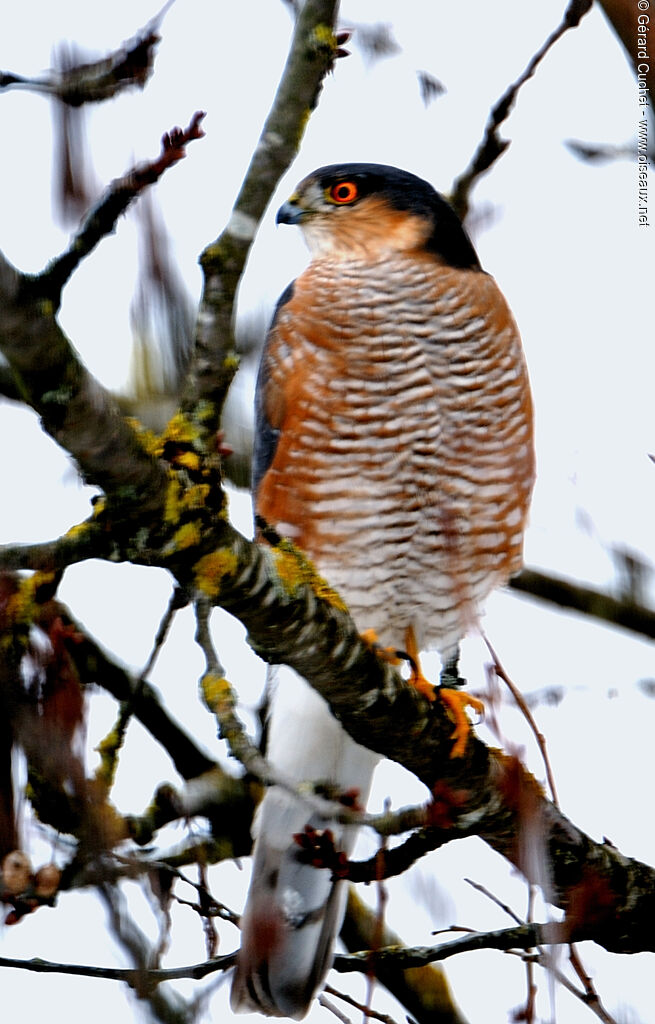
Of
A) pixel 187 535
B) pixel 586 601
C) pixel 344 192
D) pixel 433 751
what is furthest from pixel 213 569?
pixel 344 192

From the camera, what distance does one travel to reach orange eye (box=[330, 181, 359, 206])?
494 centimetres

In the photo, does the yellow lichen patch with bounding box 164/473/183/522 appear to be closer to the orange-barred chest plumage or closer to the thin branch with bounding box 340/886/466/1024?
the orange-barred chest plumage

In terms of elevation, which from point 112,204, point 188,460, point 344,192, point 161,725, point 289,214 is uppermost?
point 344,192

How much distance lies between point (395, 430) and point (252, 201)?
168 centimetres

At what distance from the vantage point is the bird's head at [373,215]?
4.79 metres

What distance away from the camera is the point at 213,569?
2439mm

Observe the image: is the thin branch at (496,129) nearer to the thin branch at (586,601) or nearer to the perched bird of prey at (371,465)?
the perched bird of prey at (371,465)

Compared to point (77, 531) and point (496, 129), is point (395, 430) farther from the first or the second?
point (77, 531)

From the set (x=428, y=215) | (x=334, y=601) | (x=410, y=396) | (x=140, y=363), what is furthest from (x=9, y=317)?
(x=428, y=215)

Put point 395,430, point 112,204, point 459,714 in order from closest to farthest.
Result: 1. point 112,204
2. point 459,714
3. point 395,430

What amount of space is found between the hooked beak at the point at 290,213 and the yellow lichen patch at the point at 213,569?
2693 mm

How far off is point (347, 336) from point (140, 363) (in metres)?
2.36

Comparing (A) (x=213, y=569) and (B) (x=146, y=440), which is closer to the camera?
(B) (x=146, y=440)

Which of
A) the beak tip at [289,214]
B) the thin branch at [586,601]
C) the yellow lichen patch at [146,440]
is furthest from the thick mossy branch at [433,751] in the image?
the beak tip at [289,214]
